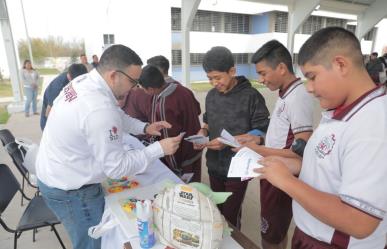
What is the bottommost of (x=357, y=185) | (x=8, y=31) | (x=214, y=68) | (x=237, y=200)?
(x=237, y=200)

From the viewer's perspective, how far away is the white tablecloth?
1186 millimetres

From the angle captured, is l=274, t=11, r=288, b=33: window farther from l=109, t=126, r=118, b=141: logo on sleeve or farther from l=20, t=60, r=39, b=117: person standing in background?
l=109, t=126, r=118, b=141: logo on sleeve

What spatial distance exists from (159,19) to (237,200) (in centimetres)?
1250

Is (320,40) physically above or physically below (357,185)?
above

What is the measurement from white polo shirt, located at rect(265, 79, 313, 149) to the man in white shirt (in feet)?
1.98

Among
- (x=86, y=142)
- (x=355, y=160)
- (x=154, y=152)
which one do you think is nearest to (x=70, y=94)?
(x=86, y=142)

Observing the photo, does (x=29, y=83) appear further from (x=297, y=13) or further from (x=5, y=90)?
(x=297, y=13)

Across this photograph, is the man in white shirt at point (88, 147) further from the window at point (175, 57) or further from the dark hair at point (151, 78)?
the window at point (175, 57)

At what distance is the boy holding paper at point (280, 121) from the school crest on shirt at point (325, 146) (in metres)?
0.42

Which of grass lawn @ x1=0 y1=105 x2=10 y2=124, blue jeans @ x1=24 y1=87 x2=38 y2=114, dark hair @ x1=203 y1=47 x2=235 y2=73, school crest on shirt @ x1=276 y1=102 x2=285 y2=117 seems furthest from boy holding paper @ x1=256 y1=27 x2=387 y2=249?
blue jeans @ x1=24 y1=87 x2=38 y2=114

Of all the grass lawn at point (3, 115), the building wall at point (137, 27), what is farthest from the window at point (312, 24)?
the grass lawn at point (3, 115)

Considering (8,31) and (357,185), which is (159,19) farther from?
(357,185)

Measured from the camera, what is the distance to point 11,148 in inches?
89.9

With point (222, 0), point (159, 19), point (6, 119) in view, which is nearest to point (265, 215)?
point (6, 119)
